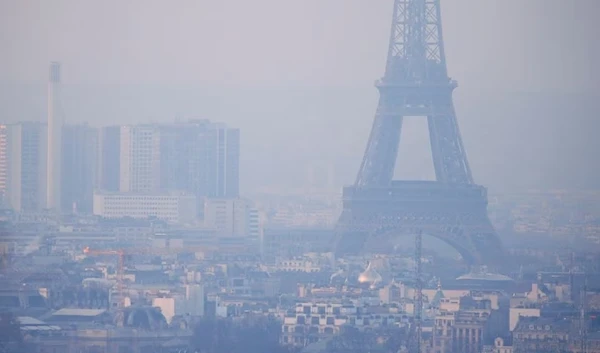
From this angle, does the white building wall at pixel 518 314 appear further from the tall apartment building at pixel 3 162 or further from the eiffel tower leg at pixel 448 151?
the tall apartment building at pixel 3 162

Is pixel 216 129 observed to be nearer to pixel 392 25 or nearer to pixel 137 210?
pixel 137 210

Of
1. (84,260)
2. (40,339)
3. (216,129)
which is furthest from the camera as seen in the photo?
(216,129)

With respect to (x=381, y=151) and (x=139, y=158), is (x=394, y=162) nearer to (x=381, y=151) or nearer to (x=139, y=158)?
(x=381, y=151)

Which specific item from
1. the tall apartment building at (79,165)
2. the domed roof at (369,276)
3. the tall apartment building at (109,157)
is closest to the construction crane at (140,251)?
the domed roof at (369,276)

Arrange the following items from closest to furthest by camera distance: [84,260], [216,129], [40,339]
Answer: [40,339]
[84,260]
[216,129]

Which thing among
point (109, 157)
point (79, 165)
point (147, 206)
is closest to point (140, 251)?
point (147, 206)

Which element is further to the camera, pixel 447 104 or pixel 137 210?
pixel 137 210

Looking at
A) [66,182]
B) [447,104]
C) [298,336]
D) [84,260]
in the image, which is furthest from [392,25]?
[298,336]
